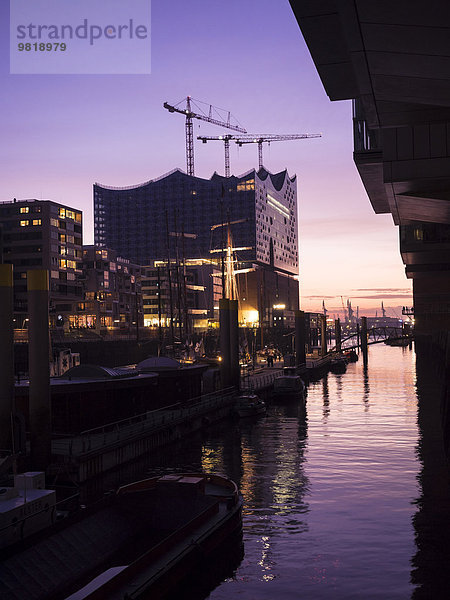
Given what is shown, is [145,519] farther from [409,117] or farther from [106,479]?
[409,117]

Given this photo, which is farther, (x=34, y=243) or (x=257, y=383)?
(x=34, y=243)

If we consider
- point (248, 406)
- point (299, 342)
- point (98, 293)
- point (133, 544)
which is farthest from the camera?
point (98, 293)

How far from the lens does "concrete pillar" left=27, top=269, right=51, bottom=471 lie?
31578 millimetres

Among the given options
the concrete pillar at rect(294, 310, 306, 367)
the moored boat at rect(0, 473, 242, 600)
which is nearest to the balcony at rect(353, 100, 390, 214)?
the moored boat at rect(0, 473, 242, 600)

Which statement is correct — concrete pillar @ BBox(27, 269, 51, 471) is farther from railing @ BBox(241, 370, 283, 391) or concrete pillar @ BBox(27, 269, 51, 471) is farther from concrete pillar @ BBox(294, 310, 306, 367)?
concrete pillar @ BBox(294, 310, 306, 367)

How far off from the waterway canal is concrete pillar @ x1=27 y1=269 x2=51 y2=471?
10943mm

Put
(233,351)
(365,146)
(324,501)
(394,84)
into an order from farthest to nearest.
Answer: (233,351) → (324,501) → (365,146) → (394,84)

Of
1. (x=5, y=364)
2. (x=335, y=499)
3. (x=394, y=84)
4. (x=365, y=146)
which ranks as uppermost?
(x=365, y=146)

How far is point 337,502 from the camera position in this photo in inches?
1270

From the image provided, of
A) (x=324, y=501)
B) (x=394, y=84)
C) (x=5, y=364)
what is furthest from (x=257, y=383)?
(x=394, y=84)

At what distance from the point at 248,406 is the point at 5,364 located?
3471 cm

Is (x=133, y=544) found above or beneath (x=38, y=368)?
beneath

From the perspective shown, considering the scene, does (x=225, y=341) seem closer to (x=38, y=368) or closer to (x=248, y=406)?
(x=248, y=406)

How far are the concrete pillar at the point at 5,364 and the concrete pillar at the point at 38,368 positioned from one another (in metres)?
1.21
